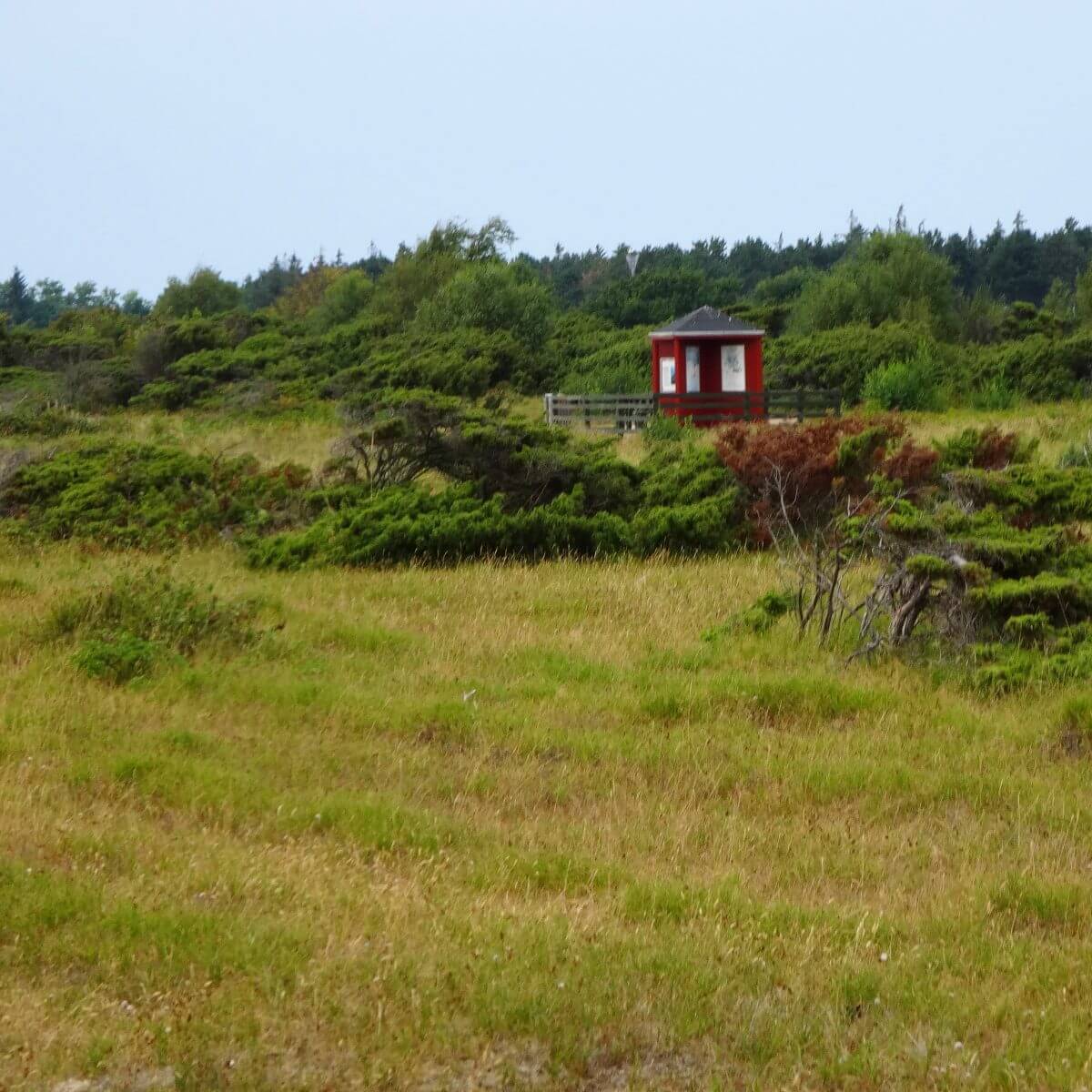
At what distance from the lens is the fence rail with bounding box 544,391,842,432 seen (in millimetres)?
31094

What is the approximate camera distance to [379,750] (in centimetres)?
864

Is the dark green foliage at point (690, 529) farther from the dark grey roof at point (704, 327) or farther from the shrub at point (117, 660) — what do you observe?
the dark grey roof at point (704, 327)

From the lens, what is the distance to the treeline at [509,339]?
4150 centimetres

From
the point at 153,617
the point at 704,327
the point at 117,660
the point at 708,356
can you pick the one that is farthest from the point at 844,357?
the point at 117,660

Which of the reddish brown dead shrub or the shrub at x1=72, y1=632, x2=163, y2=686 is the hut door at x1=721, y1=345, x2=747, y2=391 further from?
the shrub at x1=72, y1=632, x2=163, y2=686

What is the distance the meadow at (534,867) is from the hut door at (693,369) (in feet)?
72.3

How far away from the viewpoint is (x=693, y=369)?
111ft

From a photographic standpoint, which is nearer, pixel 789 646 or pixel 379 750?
pixel 379 750

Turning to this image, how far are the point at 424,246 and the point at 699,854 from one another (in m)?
60.4

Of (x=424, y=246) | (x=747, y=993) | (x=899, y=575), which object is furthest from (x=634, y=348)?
(x=747, y=993)

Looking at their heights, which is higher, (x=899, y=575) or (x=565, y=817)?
(x=899, y=575)

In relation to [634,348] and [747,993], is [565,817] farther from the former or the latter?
[634,348]

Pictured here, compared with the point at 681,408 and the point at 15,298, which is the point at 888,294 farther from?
the point at 15,298

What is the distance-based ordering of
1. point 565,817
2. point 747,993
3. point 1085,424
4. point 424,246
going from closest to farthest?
point 747,993, point 565,817, point 1085,424, point 424,246
